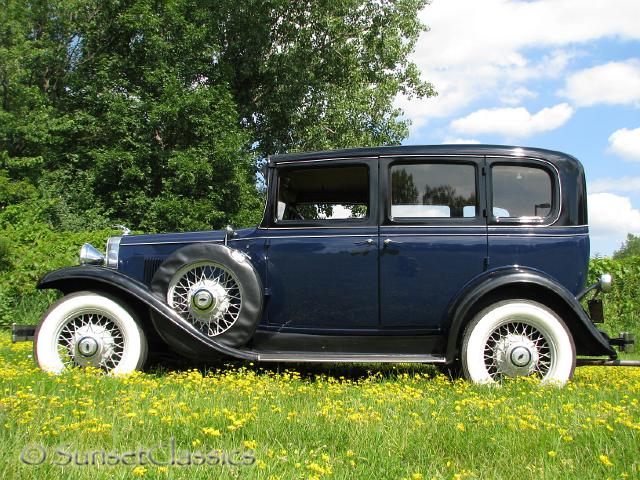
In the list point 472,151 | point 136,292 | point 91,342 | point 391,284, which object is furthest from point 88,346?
point 472,151

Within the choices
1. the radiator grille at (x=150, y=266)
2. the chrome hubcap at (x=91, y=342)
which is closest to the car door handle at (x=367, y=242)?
the radiator grille at (x=150, y=266)

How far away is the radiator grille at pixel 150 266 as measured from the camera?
475 cm

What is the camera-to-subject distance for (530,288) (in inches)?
166

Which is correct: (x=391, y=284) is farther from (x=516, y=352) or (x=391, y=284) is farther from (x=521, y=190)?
(x=521, y=190)

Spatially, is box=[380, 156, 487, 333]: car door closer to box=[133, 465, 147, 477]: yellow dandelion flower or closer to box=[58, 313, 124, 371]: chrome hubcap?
box=[58, 313, 124, 371]: chrome hubcap

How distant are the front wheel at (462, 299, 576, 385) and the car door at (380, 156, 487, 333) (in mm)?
333

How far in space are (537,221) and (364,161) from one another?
1.54m

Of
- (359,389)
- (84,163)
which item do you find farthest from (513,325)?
(84,163)

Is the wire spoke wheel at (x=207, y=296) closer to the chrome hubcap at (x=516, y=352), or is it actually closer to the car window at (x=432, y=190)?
the car window at (x=432, y=190)

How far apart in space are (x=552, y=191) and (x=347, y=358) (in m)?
2.25

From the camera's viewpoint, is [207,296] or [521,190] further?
[521,190]

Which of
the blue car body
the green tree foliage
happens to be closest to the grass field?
the blue car body

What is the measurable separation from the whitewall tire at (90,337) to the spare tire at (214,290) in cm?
37

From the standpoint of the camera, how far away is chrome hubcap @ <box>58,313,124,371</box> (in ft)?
13.9
